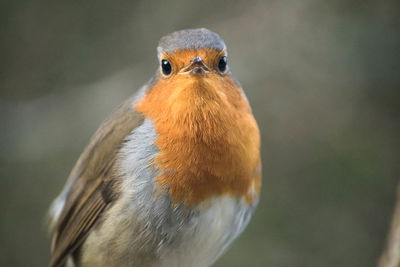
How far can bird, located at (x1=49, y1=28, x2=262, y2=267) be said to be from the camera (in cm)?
287

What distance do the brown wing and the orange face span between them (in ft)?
0.92

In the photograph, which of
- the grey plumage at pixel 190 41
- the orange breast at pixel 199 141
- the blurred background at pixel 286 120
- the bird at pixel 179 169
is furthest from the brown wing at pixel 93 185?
the blurred background at pixel 286 120

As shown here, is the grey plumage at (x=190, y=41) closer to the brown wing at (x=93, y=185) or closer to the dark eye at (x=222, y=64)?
the dark eye at (x=222, y=64)

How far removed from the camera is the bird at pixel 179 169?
9.41 ft

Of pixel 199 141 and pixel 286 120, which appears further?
pixel 286 120

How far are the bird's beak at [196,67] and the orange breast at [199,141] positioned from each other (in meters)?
0.04

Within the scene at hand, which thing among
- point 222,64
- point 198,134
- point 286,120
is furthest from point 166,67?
point 286,120

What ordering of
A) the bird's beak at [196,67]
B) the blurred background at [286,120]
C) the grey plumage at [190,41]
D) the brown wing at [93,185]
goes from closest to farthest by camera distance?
the bird's beak at [196,67], the grey plumage at [190,41], the brown wing at [93,185], the blurred background at [286,120]

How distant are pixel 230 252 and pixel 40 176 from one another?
2166 mm

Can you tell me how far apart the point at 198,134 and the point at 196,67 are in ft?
1.19

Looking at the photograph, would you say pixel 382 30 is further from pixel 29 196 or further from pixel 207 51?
pixel 29 196

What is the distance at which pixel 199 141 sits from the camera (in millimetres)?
2900

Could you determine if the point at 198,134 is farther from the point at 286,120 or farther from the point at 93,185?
the point at 286,120

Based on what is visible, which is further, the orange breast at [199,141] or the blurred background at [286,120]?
the blurred background at [286,120]
